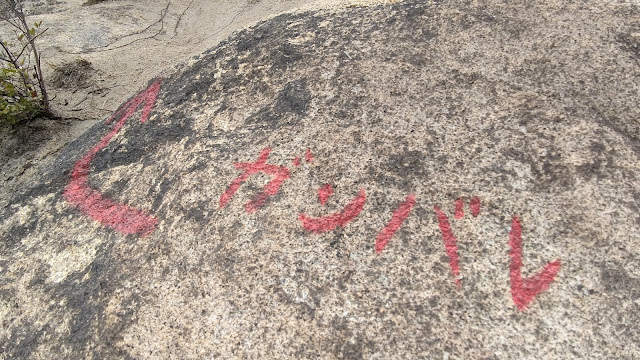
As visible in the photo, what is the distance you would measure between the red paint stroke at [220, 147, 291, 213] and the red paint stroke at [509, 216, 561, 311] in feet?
2.24

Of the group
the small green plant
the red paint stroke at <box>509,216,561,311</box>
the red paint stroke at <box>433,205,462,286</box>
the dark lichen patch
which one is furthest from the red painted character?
the small green plant

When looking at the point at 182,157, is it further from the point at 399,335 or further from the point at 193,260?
the point at 399,335

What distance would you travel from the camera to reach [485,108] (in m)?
1.45

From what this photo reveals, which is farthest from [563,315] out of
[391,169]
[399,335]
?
[391,169]

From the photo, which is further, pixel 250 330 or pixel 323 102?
pixel 323 102

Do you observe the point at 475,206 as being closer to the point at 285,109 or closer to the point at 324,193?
the point at 324,193

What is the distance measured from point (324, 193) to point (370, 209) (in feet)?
0.49

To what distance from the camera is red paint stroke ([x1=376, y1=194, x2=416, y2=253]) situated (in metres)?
1.24

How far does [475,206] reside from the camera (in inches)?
49.2

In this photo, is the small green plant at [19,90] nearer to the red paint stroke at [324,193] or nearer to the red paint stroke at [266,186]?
the red paint stroke at [266,186]

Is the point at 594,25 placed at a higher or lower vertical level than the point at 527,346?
higher

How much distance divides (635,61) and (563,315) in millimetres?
938

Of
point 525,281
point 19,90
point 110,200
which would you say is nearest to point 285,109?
point 110,200

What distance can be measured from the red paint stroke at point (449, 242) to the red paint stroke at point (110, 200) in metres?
0.88
